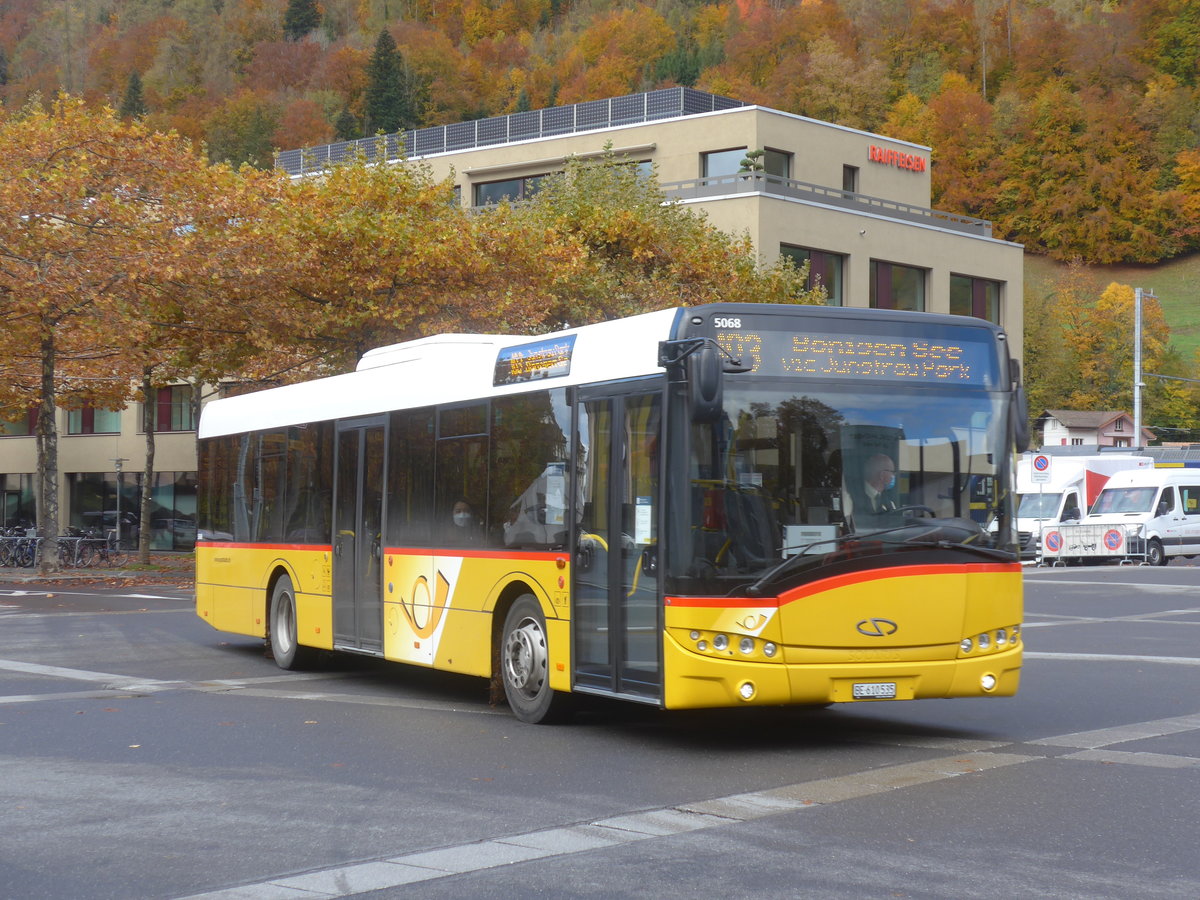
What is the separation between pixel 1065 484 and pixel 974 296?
806 centimetres

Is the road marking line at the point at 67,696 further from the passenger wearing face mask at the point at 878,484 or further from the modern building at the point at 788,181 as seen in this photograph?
the modern building at the point at 788,181

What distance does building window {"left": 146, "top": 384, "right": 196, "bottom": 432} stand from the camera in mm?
55562

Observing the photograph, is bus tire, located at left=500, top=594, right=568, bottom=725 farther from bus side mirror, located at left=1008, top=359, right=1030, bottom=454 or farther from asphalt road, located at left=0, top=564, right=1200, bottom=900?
bus side mirror, located at left=1008, top=359, right=1030, bottom=454

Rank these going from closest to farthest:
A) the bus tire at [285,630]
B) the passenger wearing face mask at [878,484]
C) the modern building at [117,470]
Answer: the passenger wearing face mask at [878,484] → the bus tire at [285,630] → the modern building at [117,470]

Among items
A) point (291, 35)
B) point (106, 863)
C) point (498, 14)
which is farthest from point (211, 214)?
point (291, 35)

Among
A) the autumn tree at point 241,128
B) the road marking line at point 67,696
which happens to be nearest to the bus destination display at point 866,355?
the road marking line at point 67,696

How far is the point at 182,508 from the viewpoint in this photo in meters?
55.5

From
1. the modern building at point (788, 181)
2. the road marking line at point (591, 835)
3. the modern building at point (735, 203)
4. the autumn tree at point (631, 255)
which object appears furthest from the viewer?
the modern building at point (735, 203)

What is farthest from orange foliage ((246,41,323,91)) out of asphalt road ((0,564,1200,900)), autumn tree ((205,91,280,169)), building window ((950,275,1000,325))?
asphalt road ((0,564,1200,900))

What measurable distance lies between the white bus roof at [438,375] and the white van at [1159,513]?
3068cm

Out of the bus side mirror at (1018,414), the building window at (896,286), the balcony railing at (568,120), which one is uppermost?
the balcony railing at (568,120)

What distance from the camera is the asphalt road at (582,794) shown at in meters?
6.42

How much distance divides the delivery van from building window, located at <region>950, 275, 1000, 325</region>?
651 centimetres

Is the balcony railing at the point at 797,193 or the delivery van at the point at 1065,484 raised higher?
the balcony railing at the point at 797,193
